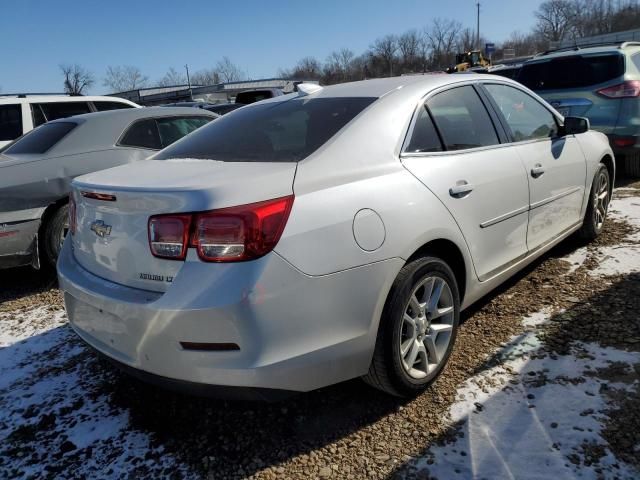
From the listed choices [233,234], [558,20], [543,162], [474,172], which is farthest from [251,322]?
[558,20]

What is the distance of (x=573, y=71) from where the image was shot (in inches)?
259

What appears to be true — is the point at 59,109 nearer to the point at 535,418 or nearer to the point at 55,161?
the point at 55,161

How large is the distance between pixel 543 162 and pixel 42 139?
14.7 feet

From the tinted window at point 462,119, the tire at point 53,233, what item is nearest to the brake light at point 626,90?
the tinted window at point 462,119

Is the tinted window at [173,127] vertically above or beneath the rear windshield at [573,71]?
beneath

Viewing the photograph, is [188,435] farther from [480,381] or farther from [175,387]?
[480,381]

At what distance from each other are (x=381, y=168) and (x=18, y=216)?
331cm

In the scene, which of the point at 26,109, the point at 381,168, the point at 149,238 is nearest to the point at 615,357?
the point at 381,168

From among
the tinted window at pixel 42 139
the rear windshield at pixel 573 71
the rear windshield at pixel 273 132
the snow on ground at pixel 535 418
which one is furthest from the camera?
the rear windshield at pixel 573 71

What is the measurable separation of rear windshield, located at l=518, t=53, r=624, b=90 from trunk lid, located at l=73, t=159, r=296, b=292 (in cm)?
575

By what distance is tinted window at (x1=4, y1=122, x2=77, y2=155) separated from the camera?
188 inches

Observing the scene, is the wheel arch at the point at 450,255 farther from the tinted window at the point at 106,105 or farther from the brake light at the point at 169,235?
the tinted window at the point at 106,105

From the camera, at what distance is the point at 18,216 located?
163 inches

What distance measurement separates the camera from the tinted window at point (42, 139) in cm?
477
